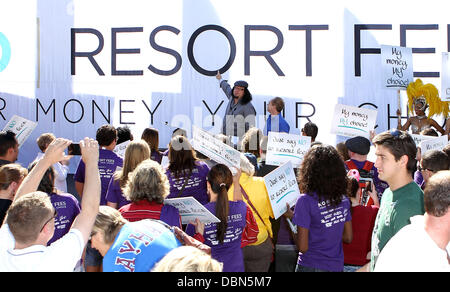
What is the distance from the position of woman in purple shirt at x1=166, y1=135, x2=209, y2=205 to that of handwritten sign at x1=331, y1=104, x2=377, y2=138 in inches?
94.9

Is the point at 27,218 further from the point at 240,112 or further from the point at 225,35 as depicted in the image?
the point at 225,35

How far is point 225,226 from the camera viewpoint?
3.60m

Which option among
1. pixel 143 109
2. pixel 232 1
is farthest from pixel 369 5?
pixel 143 109

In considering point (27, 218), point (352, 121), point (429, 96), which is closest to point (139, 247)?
point (27, 218)

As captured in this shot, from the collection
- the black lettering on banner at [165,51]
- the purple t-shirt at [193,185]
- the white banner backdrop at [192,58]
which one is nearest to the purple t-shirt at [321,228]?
the purple t-shirt at [193,185]

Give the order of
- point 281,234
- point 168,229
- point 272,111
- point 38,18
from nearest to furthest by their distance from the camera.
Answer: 1. point 168,229
2. point 281,234
3. point 272,111
4. point 38,18

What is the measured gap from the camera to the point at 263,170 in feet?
17.8

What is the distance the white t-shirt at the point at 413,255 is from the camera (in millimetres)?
2186

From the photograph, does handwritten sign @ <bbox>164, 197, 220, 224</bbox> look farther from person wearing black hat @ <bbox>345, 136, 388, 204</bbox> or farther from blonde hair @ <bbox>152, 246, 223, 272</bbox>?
person wearing black hat @ <bbox>345, 136, 388, 204</bbox>

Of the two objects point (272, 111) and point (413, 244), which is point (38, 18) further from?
point (413, 244)

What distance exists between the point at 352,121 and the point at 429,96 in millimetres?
3394

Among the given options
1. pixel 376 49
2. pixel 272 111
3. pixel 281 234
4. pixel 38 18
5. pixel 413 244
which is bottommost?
pixel 281 234

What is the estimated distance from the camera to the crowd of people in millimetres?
2361
